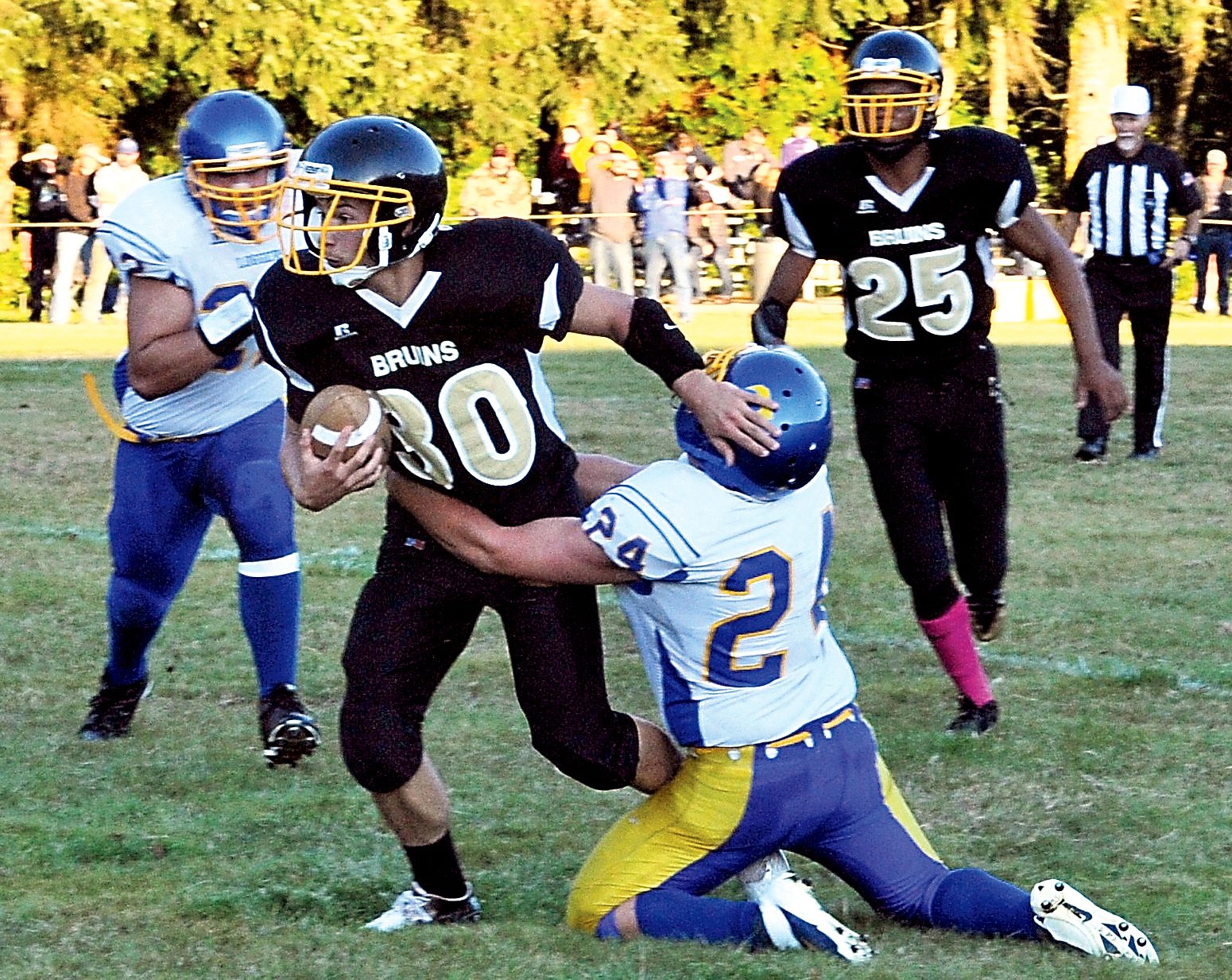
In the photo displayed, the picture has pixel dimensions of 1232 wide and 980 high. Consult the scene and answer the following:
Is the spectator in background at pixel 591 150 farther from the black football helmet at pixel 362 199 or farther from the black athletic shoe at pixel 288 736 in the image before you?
the black football helmet at pixel 362 199

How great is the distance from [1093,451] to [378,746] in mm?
6965

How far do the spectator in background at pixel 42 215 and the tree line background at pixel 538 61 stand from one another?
5.94 feet

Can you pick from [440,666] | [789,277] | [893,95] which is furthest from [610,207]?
[440,666]

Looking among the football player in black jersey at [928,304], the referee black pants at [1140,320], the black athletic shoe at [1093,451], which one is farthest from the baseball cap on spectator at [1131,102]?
the football player in black jersey at [928,304]

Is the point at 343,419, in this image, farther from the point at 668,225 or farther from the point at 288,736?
the point at 668,225

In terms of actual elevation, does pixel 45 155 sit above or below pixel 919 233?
below

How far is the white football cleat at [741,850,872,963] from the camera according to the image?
3568mm

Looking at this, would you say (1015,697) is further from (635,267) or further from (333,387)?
(635,267)

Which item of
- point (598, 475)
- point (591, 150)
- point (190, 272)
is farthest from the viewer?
point (591, 150)

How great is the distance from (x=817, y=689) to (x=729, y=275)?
17.2 m

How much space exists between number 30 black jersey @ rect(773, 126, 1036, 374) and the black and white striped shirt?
486 centimetres

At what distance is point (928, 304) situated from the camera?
5238mm

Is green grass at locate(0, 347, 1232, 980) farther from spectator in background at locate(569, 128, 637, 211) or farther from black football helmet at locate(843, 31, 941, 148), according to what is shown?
spectator in background at locate(569, 128, 637, 211)

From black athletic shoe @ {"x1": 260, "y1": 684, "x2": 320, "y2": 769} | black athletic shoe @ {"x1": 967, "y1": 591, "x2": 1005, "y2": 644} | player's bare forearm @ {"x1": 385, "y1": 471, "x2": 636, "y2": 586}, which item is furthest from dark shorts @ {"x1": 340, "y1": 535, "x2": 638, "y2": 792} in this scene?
black athletic shoe @ {"x1": 967, "y1": 591, "x2": 1005, "y2": 644}
